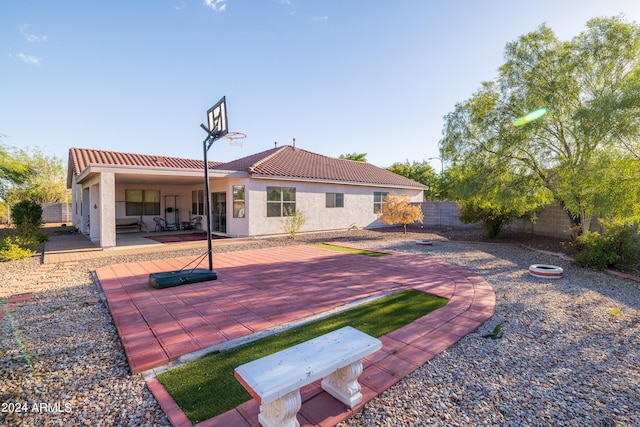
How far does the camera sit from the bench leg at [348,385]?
7.95 feet

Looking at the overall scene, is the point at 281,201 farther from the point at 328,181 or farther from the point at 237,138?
the point at 237,138

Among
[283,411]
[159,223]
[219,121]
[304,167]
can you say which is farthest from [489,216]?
[159,223]

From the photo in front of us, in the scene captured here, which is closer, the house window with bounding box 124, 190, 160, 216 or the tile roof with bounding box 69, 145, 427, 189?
the tile roof with bounding box 69, 145, 427, 189

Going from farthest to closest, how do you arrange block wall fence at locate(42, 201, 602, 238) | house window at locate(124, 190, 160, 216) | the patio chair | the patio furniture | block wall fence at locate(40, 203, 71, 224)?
block wall fence at locate(40, 203, 71, 224), the patio chair, the patio furniture, house window at locate(124, 190, 160, 216), block wall fence at locate(42, 201, 602, 238)

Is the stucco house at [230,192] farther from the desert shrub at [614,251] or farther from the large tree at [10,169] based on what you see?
the desert shrub at [614,251]

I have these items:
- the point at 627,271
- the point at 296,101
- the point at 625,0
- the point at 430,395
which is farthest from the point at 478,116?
the point at 430,395

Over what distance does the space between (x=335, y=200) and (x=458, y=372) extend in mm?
13954

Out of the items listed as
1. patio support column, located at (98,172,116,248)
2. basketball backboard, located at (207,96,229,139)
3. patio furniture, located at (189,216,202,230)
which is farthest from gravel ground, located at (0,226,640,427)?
patio furniture, located at (189,216,202,230)

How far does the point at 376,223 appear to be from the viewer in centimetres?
1911

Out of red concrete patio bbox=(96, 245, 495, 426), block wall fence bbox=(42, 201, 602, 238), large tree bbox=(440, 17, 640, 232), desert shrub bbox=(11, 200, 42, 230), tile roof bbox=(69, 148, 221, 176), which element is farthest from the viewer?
tile roof bbox=(69, 148, 221, 176)

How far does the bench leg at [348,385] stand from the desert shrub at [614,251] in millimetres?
8726

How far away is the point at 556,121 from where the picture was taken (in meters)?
9.84

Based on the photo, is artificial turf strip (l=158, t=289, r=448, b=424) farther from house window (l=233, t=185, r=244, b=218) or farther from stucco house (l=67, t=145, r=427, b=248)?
house window (l=233, t=185, r=244, b=218)

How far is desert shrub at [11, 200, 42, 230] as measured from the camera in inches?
470
